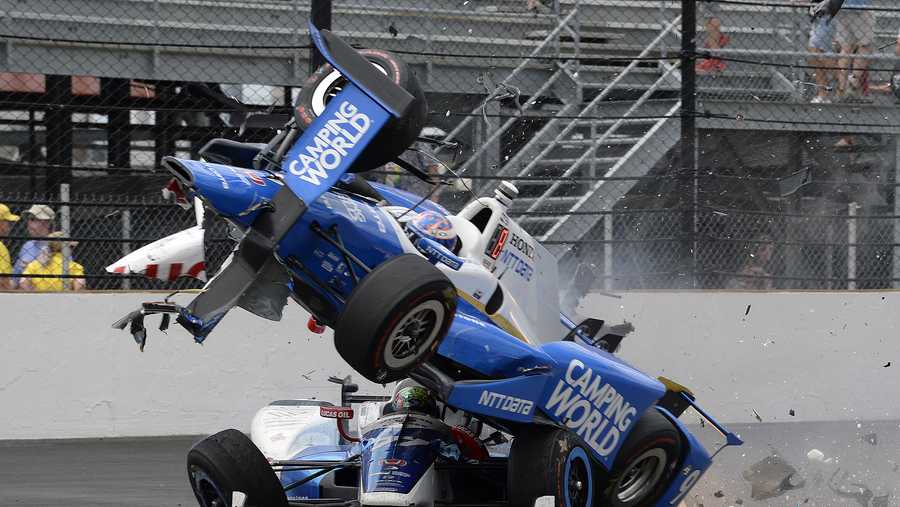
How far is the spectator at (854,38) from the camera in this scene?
32.7 ft

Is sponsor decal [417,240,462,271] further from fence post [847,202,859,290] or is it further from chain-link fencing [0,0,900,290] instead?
fence post [847,202,859,290]

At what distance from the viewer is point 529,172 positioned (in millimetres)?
8969

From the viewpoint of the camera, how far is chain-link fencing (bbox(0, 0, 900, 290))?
848 centimetres

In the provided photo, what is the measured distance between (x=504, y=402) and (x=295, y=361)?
3.84 meters

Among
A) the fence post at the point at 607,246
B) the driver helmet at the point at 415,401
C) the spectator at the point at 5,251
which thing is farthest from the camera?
the fence post at the point at 607,246

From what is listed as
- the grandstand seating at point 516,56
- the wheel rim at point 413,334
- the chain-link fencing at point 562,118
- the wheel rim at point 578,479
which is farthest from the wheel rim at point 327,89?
the grandstand seating at point 516,56

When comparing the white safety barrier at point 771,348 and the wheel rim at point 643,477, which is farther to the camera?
the white safety barrier at point 771,348

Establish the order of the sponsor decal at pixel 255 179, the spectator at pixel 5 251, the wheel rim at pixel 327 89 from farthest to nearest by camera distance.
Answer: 1. the spectator at pixel 5 251
2. the wheel rim at pixel 327 89
3. the sponsor decal at pixel 255 179

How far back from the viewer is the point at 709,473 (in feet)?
24.0

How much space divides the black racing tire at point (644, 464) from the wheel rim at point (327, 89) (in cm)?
186

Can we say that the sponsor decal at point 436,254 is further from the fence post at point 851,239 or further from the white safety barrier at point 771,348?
the fence post at point 851,239

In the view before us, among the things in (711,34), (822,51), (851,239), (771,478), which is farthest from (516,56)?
(771,478)

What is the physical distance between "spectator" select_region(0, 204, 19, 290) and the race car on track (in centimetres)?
318

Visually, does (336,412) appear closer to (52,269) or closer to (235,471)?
(235,471)
